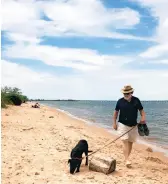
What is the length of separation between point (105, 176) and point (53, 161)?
1.72 meters

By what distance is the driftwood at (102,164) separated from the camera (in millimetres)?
7496

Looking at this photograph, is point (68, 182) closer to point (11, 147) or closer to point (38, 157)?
point (38, 157)

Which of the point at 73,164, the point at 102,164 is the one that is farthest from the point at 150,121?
the point at 73,164

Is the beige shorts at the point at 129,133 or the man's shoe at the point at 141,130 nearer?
the man's shoe at the point at 141,130

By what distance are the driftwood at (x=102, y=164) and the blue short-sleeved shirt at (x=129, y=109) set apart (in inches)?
46.6

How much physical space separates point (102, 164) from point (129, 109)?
1.57m

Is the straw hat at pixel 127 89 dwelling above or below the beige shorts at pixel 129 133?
above

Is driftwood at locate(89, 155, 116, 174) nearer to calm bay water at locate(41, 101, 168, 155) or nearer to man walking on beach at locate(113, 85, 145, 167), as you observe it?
man walking on beach at locate(113, 85, 145, 167)

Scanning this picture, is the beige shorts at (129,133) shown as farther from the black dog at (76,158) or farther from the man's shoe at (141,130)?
the black dog at (76,158)

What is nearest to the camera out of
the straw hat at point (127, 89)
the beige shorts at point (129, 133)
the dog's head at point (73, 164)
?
the dog's head at point (73, 164)

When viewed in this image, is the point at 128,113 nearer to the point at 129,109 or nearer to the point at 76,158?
the point at 129,109

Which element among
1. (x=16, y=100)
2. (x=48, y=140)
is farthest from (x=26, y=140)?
(x=16, y=100)

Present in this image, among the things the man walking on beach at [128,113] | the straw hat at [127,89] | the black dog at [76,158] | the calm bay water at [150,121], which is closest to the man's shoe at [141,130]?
the man walking on beach at [128,113]

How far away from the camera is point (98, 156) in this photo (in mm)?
7770
